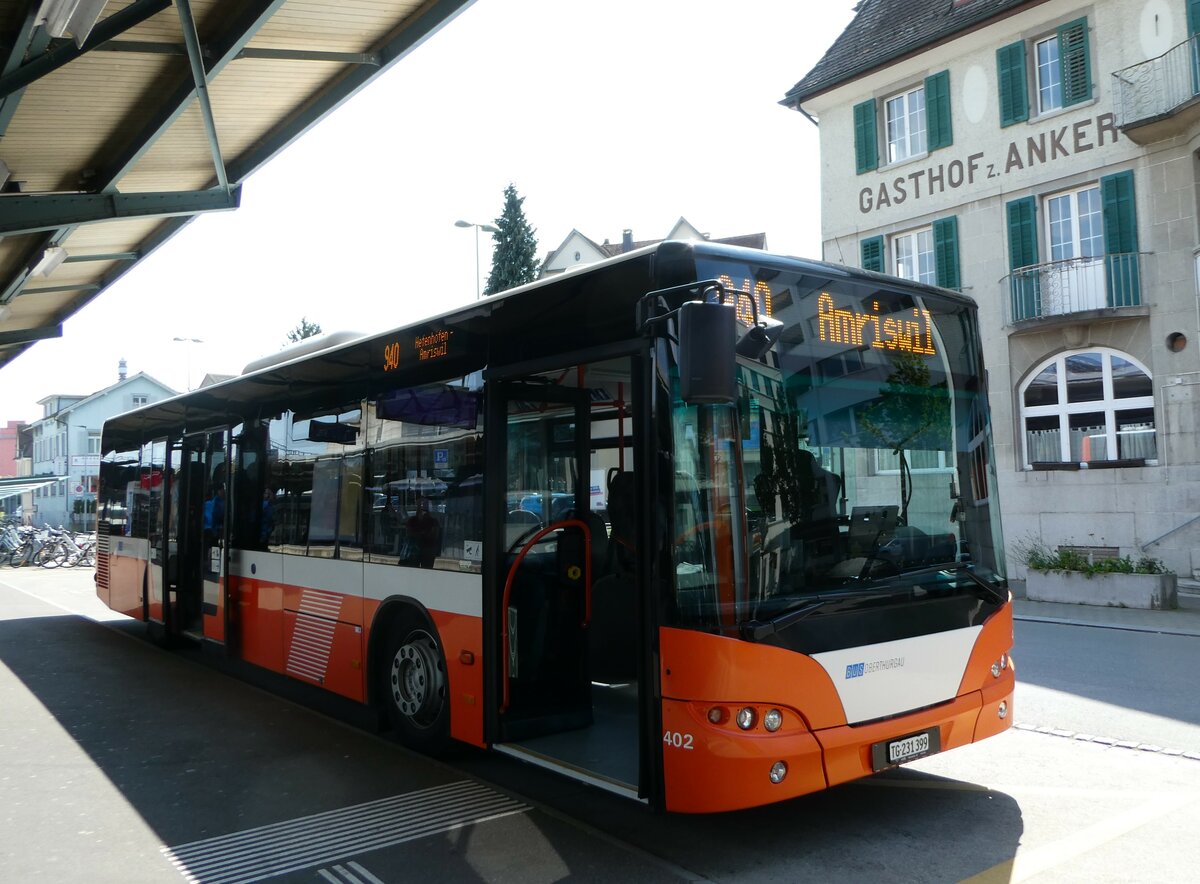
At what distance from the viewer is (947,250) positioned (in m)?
22.3

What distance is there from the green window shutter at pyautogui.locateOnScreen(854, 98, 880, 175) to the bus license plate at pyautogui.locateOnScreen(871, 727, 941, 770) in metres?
20.7

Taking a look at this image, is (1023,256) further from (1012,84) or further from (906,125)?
(906,125)

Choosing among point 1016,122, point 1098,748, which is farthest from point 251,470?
point 1016,122

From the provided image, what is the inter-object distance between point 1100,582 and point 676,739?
500 inches

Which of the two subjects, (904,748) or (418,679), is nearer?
(904,748)

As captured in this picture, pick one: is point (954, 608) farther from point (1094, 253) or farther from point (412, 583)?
point (1094, 253)

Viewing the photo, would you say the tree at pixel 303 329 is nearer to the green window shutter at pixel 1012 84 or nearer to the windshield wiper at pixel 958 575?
the green window shutter at pixel 1012 84

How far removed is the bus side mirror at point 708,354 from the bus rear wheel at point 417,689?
298 centimetres

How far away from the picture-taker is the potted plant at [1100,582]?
14922mm

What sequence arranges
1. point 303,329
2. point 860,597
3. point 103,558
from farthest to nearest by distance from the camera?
point 303,329
point 103,558
point 860,597

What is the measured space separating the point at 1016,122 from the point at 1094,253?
3205mm

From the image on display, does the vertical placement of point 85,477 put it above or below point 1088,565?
above

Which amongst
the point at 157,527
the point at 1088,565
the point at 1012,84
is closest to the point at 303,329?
the point at 1012,84

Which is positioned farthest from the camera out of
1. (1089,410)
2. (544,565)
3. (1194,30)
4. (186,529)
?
(1089,410)
